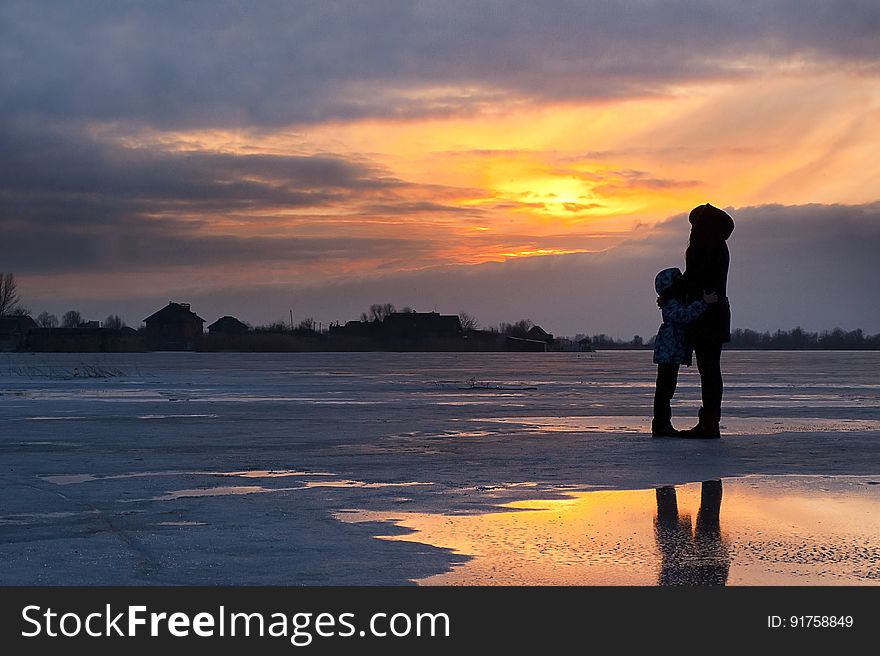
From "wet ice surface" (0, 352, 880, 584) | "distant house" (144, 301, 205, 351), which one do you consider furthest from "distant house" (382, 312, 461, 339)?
"wet ice surface" (0, 352, 880, 584)

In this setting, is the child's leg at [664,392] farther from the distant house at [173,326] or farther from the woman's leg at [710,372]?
the distant house at [173,326]

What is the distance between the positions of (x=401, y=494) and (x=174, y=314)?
582 feet

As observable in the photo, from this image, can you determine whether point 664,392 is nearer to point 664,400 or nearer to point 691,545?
point 664,400

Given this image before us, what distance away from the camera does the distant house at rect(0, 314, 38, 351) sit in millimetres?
150875

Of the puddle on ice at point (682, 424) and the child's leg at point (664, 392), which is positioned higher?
the child's leg at point (664, 392)

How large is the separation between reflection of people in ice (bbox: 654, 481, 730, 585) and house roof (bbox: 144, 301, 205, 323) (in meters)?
177

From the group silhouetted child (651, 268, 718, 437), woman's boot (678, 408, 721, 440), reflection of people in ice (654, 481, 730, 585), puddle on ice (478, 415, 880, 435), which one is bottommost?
reflection of people in ice (654, 481, 730, 585)

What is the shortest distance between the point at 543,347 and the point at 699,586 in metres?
192

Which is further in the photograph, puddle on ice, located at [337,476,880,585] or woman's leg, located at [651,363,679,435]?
woman's leg, located at [651,363,679,435]

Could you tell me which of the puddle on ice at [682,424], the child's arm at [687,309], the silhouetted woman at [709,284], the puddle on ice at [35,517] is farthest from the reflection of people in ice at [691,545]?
the puddle on ice at [682,424]

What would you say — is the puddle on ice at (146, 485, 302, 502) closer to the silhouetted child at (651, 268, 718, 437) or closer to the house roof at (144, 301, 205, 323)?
the silhouetted child at (651, 268, 718, 437)

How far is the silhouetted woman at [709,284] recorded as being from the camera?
1445 cm

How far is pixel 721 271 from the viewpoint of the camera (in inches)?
571

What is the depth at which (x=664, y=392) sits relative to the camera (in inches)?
567
